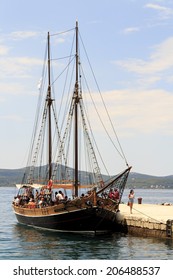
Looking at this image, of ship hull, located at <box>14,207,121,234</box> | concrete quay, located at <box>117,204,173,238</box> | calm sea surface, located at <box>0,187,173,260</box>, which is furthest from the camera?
ship hull, located at <box>14,207,121,234</box>

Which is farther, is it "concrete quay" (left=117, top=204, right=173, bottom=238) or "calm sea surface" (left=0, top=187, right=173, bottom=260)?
"concrete quay" (left=117, top=204, right=173, bottom=238)

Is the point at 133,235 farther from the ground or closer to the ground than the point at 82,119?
closer to the ground

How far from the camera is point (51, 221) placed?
42656 millimetres

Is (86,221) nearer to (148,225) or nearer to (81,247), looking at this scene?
(148,225)

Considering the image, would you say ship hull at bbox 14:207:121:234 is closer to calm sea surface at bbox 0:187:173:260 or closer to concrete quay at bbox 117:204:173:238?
calm sea surface at bbox 0:187:173:260

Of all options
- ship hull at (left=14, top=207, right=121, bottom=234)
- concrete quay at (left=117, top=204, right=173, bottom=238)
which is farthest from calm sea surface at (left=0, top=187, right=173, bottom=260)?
ship hull at (left=14, top=207, right=121, bottom=234)

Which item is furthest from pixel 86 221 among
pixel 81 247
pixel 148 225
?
pixel 81 247

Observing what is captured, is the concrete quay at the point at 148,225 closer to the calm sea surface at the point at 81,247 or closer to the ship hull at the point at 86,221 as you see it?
the calm sea surface at the point at 81,247

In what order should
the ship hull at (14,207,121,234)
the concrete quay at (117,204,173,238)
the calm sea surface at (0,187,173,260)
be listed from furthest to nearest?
the ship hull at (14,207,121,234), the concrete quay at (117,204,173,238), the calm sea surface at (0,187,173,260)

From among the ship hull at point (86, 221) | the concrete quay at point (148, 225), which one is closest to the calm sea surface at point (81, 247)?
the concrete quay at point (148, 225)

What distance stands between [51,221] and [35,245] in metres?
6.57

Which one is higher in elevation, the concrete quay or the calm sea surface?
the concrete quay
